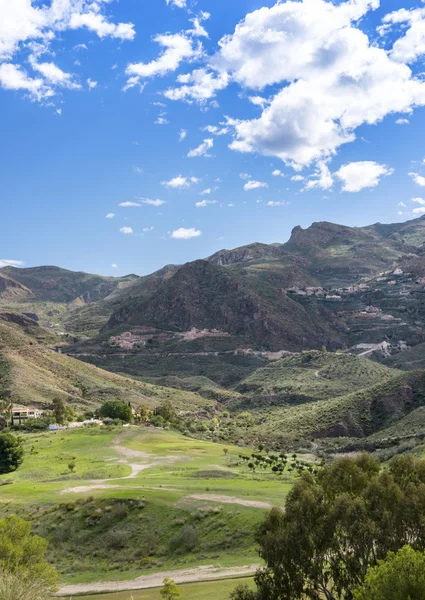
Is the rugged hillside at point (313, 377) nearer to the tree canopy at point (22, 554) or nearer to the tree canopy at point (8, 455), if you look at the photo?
the tree canopy at point (8, 455)

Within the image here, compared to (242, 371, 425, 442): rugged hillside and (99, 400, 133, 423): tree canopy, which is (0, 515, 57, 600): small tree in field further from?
(99, 400, 133, 423): tree canopy

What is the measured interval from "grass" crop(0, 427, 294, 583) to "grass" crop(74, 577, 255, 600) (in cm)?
247

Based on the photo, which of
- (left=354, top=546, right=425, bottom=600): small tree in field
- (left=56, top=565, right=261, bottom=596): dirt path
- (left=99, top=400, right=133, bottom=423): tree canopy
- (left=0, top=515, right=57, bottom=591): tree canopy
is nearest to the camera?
(left=354, top=546, right=425, bottom=600): small tree in field

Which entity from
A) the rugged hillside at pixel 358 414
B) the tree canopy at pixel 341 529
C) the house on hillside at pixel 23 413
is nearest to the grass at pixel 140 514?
the tree canopy at pixel 341 529

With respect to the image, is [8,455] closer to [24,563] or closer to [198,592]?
[24,563]

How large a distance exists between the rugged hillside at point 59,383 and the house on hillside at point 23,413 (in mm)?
4230

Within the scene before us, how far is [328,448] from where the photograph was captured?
73.4 metres

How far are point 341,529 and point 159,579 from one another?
49.8 ft

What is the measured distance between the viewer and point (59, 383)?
119 metres

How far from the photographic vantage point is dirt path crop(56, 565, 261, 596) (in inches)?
1068

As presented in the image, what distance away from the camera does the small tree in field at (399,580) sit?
12.7 metres

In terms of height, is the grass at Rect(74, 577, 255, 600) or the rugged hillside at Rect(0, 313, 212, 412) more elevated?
the rugged hillside at Rect(0, 313, 212, 412)

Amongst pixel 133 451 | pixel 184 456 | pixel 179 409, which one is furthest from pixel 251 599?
pixel 179 409

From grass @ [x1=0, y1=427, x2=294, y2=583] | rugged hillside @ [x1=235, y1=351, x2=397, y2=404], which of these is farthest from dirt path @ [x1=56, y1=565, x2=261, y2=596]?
rugged hillside @ [x1=235, y1=351, x2=397, y2=404]
